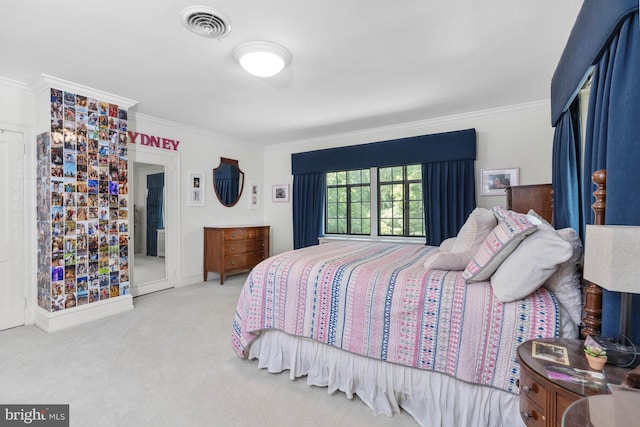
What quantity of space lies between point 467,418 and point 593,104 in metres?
1.76

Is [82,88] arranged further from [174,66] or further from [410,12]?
[410,12]

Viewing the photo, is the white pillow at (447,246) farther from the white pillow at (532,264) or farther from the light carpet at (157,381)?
the light carpet at (157,381)

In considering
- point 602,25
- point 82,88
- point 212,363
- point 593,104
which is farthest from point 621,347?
point 82,88

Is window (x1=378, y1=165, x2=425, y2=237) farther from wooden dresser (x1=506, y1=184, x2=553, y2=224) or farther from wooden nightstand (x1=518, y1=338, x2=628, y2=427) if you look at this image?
wooden nightstand (x1=518, y1=338, x2=628, y2=427)

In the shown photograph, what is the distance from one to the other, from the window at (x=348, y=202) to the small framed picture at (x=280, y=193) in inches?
32.9

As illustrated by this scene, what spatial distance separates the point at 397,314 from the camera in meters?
1.69

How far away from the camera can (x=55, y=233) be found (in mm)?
2893

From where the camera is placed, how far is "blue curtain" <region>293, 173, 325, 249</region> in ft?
17.2

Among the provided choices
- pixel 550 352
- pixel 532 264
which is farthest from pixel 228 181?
pixel 550 352

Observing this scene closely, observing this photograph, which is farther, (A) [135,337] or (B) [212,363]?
(A) [135,337]

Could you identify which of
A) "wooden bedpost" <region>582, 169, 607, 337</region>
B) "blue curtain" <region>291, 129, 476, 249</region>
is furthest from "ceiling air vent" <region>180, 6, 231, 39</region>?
"blue curtain" <region>291, 129, 476, 249</region>

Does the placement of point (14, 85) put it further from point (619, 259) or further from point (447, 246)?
point (619, 259)

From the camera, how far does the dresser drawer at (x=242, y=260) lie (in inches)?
183

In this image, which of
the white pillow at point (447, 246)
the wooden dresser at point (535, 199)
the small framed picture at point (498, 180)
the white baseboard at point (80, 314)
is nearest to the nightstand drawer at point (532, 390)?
the white pillow at point (447, 246)
